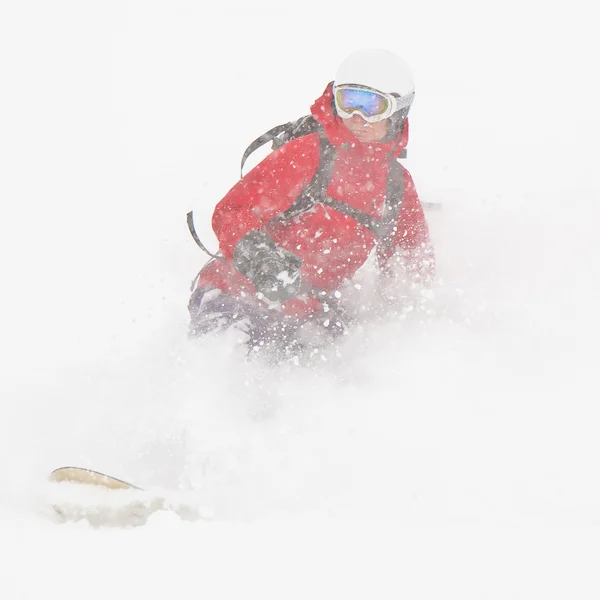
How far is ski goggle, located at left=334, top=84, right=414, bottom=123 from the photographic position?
3.20 metres

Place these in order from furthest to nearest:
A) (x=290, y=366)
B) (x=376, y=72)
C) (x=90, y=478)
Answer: (x=290, y=366) < (x=376, y=72) < (x=90, y=478)

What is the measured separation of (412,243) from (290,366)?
36.6 inches

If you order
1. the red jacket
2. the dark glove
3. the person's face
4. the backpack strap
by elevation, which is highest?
the backpack strap

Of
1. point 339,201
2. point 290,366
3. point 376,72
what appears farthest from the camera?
point 290,366

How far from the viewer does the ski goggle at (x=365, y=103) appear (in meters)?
3.20

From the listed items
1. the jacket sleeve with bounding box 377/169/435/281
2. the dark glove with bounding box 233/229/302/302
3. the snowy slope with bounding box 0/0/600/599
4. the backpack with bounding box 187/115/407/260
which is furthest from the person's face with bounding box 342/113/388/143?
the snowy slope with bounding box 0/0/600/599

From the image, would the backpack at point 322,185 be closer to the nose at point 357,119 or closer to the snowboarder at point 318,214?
the snowboarder at point 318,214

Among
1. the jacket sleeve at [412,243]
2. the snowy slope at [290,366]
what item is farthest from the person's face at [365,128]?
the snowy slope at [290,366]

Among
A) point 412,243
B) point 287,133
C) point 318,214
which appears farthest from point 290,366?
point 287,133

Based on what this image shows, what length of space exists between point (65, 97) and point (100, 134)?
827mm

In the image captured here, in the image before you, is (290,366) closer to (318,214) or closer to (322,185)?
(318,214)

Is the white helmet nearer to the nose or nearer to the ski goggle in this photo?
the ski goggle

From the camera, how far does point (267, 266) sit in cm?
330

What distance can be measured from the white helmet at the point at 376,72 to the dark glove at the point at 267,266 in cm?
80
